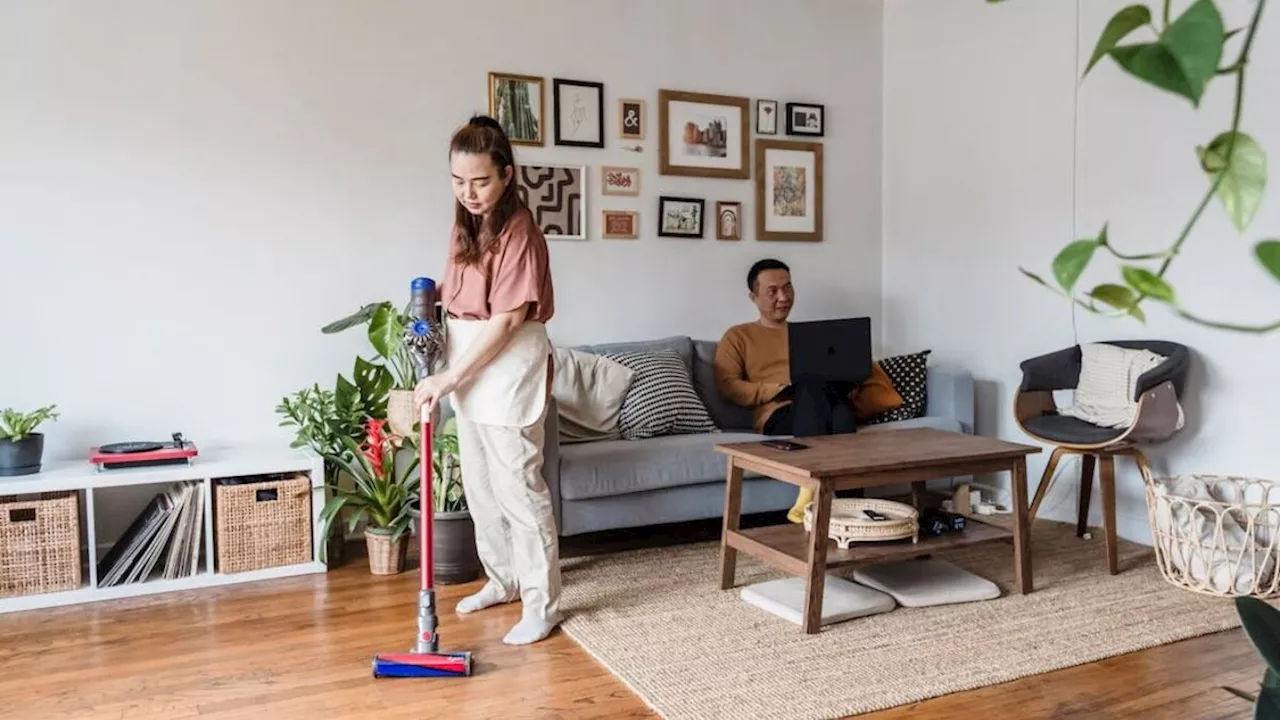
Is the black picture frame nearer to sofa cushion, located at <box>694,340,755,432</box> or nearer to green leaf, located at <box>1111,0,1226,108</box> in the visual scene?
sofa cushion, located at <box>694,340,755,432</box>

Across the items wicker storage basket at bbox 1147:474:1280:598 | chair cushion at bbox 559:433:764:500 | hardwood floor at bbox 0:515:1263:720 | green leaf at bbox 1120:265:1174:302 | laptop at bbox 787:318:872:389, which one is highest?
green leaf at bbox 1120:265:1174:302

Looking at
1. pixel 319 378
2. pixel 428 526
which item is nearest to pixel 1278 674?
pixel 428 526

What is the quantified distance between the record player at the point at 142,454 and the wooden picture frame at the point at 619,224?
1.84 metres

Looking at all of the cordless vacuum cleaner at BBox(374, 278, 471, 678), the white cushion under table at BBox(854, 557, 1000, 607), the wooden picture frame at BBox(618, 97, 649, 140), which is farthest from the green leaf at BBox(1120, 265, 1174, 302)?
the wooden picture frame at BBox(618, 97, 649, 140)

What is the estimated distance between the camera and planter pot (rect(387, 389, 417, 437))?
3270mm

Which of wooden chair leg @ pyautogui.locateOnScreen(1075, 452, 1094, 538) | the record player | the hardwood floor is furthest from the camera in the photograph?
wooden chair leg @ pyautogui.locateOnScreen(1075, 452, 1094, 538)

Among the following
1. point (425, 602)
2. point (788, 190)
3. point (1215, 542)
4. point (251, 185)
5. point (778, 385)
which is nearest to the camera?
point (425, 602)

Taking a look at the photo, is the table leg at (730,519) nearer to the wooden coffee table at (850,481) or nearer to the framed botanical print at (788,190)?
the wooden coffee table at (850,481)

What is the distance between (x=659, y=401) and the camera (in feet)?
12.6

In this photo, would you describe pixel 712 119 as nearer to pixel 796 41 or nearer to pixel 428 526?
pixel 796 41

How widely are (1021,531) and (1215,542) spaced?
565 mm

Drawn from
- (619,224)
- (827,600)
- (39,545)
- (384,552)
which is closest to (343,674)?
(384,552)

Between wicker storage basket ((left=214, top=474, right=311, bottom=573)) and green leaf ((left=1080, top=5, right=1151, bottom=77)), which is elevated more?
green leaf ((left=1080, top=5, right=1151, bottom=77))

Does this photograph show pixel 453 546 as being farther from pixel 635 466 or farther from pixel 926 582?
pixel 926 582
